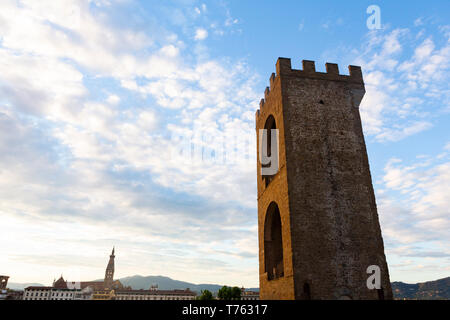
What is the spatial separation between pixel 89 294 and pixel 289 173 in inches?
7437

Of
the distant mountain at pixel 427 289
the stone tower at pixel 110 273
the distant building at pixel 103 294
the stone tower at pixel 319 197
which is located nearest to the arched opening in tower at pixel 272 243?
the stone tower at pixel 319 197

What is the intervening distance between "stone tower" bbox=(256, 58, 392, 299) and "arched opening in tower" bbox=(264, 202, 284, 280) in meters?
0.07

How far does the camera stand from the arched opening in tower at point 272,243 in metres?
21.0

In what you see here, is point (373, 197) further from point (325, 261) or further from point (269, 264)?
point (269, 264)

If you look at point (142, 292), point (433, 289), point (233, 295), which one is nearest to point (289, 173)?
point (233, 295)

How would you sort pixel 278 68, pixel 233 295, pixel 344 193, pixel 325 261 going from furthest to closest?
1. pixel 233 295
2. pixel 278 68
3. pixel 344 193
4. pixel 325 261

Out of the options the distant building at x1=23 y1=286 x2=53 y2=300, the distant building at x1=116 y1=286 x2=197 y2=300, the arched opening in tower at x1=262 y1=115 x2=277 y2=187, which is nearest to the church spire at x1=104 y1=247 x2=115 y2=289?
the distant building at x1=116 y1=286 x2=197 y2=300

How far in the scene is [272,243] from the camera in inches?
872

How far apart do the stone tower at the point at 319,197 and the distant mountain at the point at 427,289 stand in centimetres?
16806

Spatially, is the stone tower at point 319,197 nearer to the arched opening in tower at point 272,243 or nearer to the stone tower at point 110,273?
the arched opening in tower at point 272,243

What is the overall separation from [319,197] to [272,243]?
6853mm

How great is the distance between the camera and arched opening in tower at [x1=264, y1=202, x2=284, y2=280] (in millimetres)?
21016
